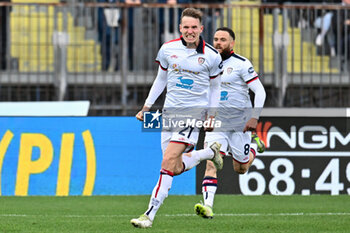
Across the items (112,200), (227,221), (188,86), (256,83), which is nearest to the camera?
(188,86)

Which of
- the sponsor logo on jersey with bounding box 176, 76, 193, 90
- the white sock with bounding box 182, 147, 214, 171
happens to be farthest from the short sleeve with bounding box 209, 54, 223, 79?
the white sock with bounding box 182, 147, 214, 171

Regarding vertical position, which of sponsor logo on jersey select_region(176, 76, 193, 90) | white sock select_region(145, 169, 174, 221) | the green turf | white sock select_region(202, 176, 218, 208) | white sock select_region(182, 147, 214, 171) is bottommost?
the green turf

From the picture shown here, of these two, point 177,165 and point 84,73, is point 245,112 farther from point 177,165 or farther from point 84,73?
point 84,73

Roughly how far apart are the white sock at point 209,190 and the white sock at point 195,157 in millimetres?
493

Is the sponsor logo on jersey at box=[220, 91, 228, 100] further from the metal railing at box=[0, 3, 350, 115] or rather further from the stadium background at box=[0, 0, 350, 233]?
the metal railing at box=[0, 3, 350, 115]

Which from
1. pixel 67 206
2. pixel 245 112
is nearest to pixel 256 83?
pixel 245 112

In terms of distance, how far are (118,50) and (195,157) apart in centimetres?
→ 600

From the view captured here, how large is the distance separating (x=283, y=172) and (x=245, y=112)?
276 cm

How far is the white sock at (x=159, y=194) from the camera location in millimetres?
7992

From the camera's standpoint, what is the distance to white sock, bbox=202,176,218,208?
30.8ft

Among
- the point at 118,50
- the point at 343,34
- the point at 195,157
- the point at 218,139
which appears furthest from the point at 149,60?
the point at 195,157

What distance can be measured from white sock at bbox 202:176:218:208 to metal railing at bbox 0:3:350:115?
16.0ft

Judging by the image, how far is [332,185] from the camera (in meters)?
12.9

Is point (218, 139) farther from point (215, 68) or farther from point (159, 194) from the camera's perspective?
point (159, 194)
